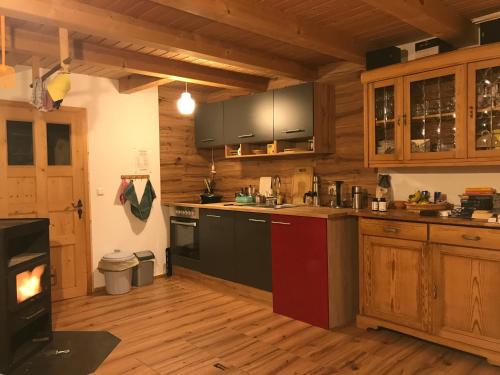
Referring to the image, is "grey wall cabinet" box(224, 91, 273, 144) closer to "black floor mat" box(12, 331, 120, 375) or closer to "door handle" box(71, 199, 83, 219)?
"door handle" box(71, 199, 83, 219)

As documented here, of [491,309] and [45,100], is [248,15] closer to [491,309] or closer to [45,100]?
[45,100]

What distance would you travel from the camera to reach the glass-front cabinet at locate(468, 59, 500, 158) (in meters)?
2.76

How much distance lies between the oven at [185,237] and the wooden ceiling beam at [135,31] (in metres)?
1.91

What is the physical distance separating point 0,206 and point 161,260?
196cm

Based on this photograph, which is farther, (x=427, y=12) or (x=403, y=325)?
(x=403, y=325)

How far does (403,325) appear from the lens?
3055 mm

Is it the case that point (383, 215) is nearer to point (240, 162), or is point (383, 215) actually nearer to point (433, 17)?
point (433, 17)

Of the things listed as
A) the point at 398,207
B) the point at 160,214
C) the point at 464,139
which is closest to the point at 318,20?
the point at 464,139

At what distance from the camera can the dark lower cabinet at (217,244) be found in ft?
14.0

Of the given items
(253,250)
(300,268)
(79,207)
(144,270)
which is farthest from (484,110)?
(79,207)

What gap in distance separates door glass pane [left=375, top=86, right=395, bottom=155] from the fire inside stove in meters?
2.87

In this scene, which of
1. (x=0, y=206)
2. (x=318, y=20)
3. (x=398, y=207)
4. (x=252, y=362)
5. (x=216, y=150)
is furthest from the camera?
(x=216, y=150)

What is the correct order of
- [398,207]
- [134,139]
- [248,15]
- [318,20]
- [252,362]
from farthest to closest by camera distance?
[134,139], [398,207], [318,20], [252,362], [248,15]

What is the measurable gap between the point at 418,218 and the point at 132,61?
9.04ft
